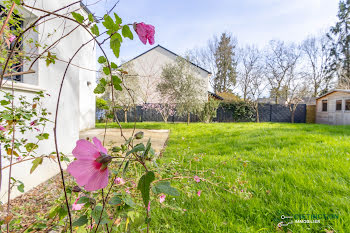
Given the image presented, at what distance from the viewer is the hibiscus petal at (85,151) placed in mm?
335

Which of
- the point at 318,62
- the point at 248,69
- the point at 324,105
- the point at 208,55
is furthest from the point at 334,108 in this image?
the point at 208,55

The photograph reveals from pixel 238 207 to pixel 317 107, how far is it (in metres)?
14.1

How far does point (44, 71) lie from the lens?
7.30 ft

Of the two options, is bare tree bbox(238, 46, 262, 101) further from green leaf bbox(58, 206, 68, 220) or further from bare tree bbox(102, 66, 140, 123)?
green leaf bbox(58, 206, 68, 220)

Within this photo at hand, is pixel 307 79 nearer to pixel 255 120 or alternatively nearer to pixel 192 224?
pixel 255 120

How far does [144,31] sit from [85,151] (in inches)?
13.6

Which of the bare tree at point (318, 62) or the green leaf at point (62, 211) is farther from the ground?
the bare tree at point (318, 62)

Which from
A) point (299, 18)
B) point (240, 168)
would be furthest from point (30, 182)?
point (299, 18)

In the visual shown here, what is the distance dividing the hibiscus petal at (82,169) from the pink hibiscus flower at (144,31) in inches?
13.6

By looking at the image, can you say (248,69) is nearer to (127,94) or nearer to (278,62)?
(278,62)

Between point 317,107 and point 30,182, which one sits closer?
point 30,182

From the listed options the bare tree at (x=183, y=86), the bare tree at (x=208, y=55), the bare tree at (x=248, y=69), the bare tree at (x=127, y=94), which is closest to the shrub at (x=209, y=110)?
the bare tree at (x=183, y=86)

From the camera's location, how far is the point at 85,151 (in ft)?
1.12

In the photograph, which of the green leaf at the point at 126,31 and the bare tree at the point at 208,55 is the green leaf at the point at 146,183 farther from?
the bare tree at the point at 208,55
